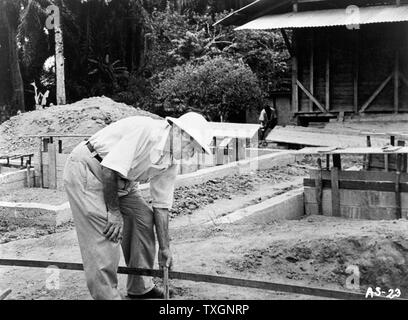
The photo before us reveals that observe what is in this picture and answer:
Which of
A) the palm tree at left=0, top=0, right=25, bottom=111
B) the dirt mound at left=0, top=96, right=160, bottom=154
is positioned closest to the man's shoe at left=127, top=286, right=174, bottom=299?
the dirt mound at left=0, top=96, right=160, bottom=154

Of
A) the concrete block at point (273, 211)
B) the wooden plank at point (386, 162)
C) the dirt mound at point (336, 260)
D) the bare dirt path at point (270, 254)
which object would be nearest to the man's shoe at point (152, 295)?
the bare dirt path at point (270, 254)

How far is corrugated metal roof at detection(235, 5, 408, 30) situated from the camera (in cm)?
1240

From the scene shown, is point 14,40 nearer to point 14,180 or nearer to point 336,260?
point 14,180

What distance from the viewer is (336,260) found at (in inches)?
228

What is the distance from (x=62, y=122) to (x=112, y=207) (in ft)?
33.6

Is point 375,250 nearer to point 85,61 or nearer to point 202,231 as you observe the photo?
point 202,231

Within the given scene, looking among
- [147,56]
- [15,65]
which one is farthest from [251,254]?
[15,65]

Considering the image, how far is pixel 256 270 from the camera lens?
5391mm

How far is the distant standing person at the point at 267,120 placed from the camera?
18.7 metres

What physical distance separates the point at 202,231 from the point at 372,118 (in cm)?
868

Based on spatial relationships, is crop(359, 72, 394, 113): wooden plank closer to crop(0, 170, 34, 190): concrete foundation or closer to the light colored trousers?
crop(0, 170, 34, 190): concrete foundation

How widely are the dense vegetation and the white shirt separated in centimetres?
1114

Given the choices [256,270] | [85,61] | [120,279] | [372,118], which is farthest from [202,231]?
[85,61]

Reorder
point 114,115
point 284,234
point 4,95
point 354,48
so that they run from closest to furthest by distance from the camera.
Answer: point 284,234 → point 114,115 → point 354,48 → point 4,95
